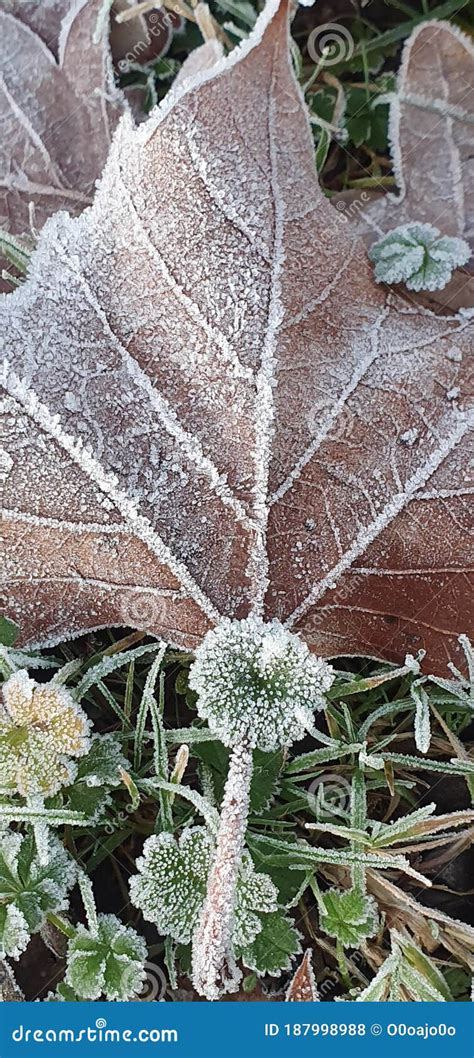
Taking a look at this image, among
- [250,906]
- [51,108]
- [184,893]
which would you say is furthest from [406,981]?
[51,108]

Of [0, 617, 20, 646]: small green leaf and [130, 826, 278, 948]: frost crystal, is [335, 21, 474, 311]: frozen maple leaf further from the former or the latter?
[130, 826, 278, 948]: frost crystal

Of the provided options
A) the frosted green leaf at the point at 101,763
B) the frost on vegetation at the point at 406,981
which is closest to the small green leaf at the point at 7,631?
the frosted green leaf at the point at 101,763

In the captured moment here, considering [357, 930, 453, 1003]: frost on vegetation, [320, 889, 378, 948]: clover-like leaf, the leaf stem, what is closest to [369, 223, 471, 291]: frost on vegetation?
the leaf stem

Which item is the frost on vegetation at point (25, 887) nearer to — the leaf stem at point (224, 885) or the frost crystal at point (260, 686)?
the leaf stem at point (224, 885)

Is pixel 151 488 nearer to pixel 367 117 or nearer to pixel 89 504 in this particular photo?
pixel 89 504

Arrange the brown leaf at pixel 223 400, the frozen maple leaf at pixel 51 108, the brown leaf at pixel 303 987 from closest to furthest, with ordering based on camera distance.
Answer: the brown leaf at pixel 223 400, the brown leaf at pixel 303 987, the frozen maple leaf at pixel 51 108

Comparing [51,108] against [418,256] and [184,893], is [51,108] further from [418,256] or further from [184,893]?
[184,893]

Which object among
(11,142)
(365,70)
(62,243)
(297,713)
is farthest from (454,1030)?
(365,70)
